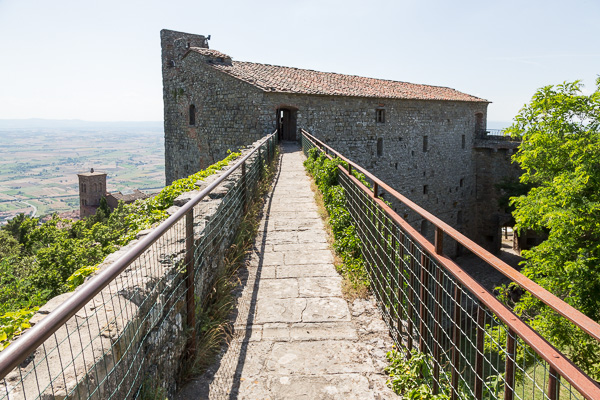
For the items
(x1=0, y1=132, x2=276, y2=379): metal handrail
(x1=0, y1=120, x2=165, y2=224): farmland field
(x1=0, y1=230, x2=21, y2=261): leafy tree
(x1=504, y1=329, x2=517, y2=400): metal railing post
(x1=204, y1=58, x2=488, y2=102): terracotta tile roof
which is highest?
(x1=204, y1=58, x2=488, y2=102): terracotta tile roof

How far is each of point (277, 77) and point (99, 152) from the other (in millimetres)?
180075

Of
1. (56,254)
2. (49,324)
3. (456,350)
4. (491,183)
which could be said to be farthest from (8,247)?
(491,183)

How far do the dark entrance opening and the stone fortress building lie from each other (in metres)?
0.05

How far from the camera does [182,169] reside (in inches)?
811

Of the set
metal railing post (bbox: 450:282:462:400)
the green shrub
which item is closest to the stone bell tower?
the green shrub

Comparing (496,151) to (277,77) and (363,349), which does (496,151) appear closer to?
(277,77)

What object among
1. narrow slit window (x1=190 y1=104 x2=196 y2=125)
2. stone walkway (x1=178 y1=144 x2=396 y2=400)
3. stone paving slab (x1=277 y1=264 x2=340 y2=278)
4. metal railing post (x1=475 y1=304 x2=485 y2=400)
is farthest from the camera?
narrow slit window (x1=190 y1=104 x2=196 y2=125)

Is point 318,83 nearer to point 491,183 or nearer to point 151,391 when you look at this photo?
point 491,183

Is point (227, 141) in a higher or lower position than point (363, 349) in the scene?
higher

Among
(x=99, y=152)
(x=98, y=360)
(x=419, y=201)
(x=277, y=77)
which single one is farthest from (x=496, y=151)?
(x=99, y=152)

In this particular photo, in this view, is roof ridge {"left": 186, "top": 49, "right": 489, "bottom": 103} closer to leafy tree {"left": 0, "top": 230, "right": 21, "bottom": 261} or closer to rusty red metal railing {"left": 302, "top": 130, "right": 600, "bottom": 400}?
leafy tree {"left": 0, "top": 230, "right": 21, "bottom": 261}

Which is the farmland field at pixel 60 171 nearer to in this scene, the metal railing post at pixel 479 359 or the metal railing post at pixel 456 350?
the metal railing post at pixel 456 350

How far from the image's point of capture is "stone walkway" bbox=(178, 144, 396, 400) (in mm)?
2787

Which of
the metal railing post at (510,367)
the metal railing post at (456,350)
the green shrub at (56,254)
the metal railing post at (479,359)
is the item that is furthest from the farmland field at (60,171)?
the metal railing post at (510,367)
